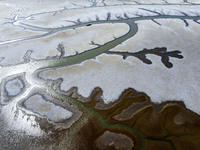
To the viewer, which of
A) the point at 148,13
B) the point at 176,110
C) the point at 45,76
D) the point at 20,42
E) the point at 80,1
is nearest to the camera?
the point at 176,110

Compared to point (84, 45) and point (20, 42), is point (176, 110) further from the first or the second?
point (20, 42)

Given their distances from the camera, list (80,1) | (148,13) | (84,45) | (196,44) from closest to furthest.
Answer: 1. (196,44)
2. (84,45)
3. (148,13)
4. (80,1)

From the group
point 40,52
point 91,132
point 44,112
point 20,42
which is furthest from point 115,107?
point 20,42

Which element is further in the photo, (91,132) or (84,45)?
(84,45)

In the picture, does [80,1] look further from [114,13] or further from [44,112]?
[44,112]

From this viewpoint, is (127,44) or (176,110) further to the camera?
(127,44)

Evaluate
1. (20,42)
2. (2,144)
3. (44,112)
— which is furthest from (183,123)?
(20,42)

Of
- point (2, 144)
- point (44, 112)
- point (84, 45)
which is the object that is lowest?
point (2, 144)

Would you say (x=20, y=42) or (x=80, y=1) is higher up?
(x=80, y=1)

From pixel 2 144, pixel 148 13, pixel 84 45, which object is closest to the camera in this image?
pixel 2 144
